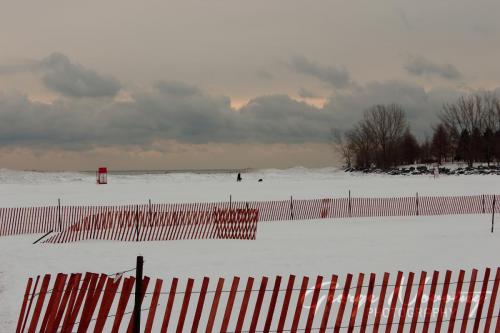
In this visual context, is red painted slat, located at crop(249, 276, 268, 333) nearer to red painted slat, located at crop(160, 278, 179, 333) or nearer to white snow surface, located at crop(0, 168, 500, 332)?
red painted slat, located at crop(160, 278, 179, 333)

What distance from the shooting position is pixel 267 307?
995 cm

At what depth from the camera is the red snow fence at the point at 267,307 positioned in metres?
6.67

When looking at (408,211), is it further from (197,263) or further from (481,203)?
(197,263)

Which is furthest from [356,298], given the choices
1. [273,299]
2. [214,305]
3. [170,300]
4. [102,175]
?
[102,175]

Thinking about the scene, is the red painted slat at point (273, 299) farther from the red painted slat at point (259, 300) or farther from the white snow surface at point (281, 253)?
the white snow surface at point (281, 253)

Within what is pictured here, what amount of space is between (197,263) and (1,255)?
6.96 metres

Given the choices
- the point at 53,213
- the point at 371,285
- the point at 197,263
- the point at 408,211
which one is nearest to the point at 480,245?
the point at 197,263

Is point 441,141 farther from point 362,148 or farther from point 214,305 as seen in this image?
point 214,305

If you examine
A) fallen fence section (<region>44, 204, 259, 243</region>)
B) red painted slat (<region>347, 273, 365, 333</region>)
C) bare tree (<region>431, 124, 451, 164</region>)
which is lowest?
fallen fence section (<region>44, 204, 259, 243</region>)

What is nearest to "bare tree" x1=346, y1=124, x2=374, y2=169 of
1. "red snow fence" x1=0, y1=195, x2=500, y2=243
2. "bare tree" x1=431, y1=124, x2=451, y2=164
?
"bare tree" x1=431, y1=124, x2=451, y2=164

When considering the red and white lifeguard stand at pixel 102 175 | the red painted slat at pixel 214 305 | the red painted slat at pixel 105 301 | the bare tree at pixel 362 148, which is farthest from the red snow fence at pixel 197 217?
the bare tree at pixel 362 148

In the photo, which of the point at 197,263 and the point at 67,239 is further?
the point at 67,239

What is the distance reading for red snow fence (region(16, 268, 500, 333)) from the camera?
21.9 ft

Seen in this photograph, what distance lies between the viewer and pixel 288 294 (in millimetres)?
6754
